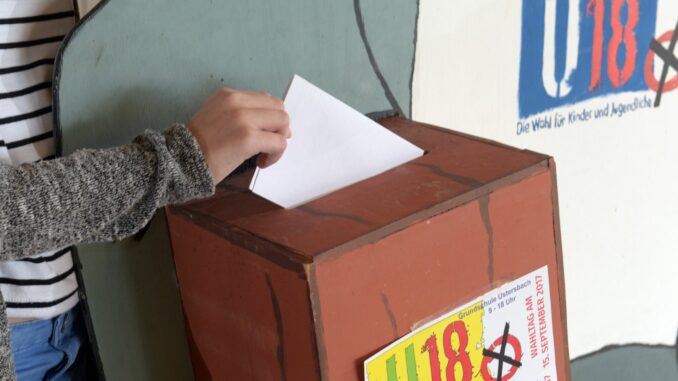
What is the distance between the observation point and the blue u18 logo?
1.31 m

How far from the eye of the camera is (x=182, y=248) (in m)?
0.90

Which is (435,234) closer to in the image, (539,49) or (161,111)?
(161,111)

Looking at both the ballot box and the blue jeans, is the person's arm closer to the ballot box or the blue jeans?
the ballot box

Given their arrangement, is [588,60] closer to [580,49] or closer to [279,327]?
[580,49]

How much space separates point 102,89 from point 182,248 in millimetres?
206

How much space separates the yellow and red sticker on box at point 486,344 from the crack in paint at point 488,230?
0.08 feet

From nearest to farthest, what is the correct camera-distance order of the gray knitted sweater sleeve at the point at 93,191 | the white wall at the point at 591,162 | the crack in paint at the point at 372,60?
the gray knitted sweater sleeve at the point at 93,191, the crack in paint at the point at 372,60, the white wall at the point at 591,162

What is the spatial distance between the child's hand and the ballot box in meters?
0.07

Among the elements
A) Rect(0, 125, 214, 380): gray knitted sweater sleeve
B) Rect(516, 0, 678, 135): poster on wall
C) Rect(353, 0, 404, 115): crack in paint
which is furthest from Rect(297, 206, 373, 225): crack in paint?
Rect(516, 0, 678, 135): poster on wall

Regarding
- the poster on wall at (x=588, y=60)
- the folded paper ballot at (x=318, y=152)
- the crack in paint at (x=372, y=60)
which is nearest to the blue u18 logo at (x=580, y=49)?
the poster on wall at (x=588, y=60)

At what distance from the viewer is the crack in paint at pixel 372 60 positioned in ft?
3.62

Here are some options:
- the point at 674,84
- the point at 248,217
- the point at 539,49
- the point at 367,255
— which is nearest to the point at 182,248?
the point at 248,217

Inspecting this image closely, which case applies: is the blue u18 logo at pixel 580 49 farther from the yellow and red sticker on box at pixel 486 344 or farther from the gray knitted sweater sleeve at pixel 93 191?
the gray knitted sweater sleeve at pixel 93 191

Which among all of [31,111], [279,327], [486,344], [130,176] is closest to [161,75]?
[31,111]
